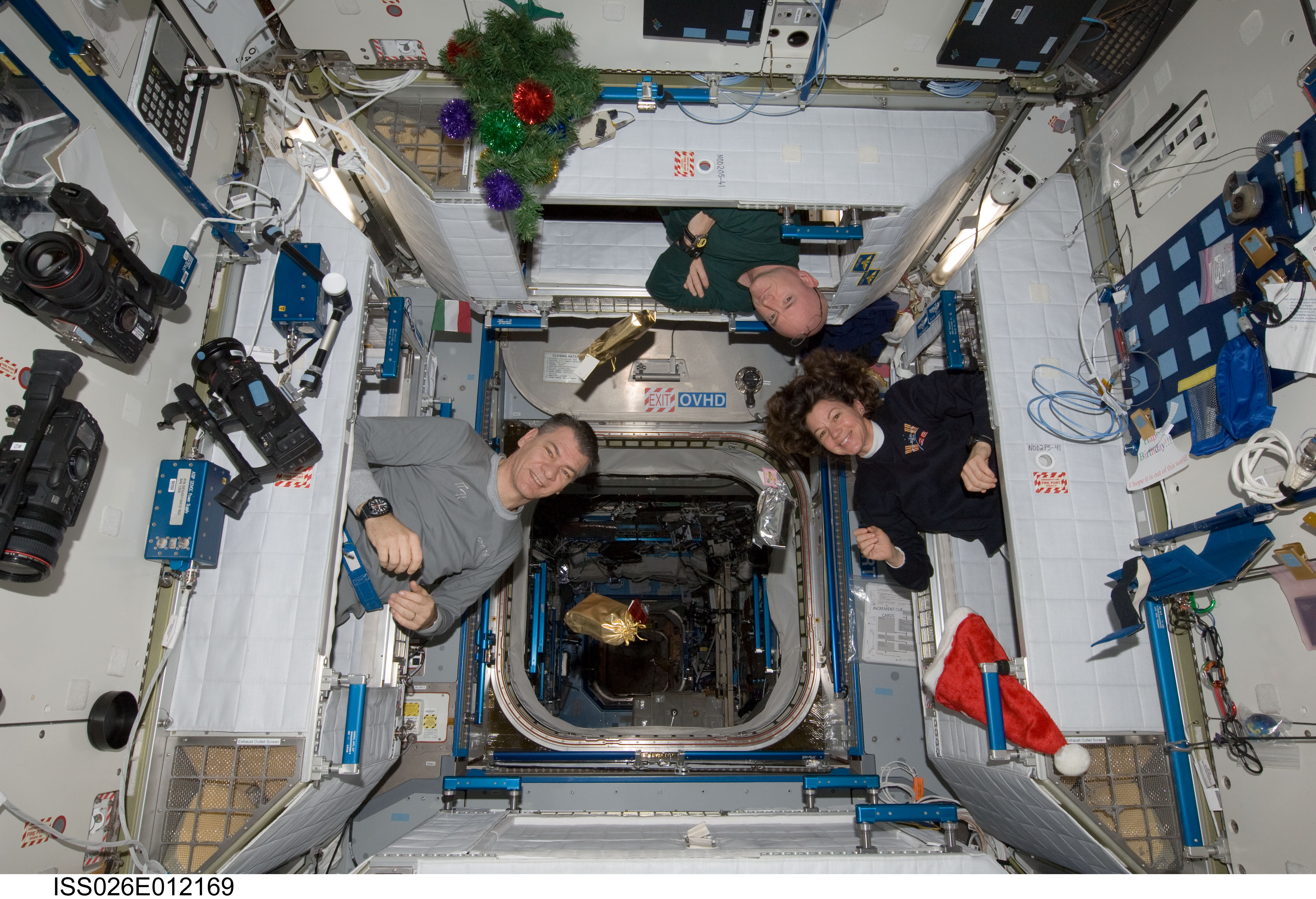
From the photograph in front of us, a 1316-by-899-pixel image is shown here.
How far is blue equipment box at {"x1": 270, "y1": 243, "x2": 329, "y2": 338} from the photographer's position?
276 cm

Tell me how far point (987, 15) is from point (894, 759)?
372 cm

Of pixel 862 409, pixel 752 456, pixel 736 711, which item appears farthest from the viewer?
pixel 736 711

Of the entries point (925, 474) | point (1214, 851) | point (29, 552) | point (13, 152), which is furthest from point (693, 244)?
point (1214, 851)

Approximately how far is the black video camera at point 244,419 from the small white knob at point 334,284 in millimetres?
414

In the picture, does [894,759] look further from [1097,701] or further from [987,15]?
[987,15]

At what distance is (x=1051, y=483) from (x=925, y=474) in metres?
0.63

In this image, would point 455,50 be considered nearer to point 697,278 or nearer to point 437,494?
point 697,278

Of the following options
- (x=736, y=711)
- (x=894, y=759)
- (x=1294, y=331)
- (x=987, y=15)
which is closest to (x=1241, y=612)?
(x=1294, y=331)

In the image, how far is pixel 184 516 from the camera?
2436 mm

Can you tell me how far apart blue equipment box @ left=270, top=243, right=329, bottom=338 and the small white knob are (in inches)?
2.7

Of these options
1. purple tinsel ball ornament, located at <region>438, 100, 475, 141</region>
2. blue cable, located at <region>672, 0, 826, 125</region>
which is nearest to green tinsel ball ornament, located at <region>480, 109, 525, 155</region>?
purple tinsel ball ornament, located at <region>438, 100, 475, 141</region>

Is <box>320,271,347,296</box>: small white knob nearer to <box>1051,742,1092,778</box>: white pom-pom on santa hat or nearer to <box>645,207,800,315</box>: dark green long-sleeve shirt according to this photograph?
<box>645,207,800,315</box>: dark green long-sleeve shirt
